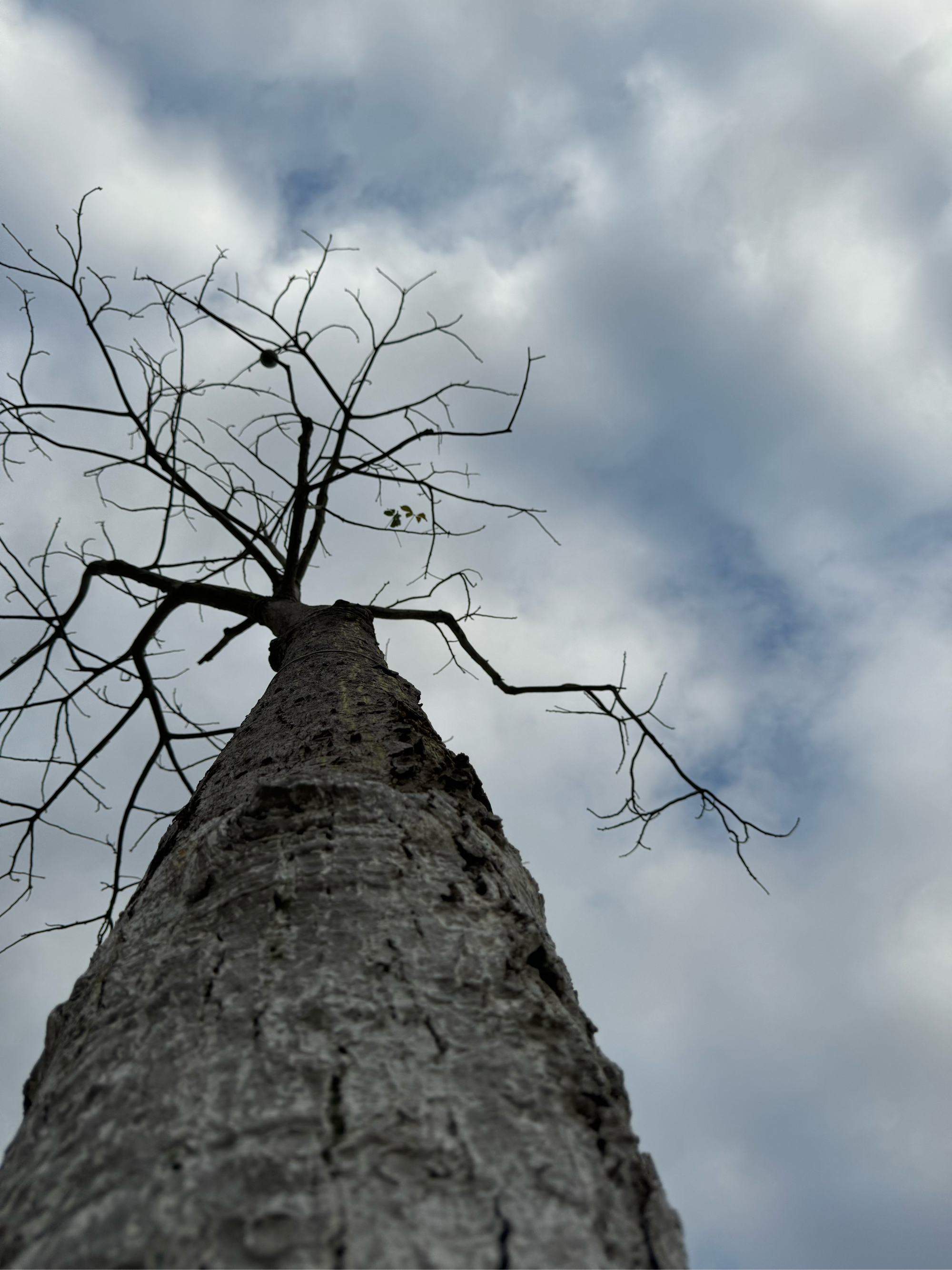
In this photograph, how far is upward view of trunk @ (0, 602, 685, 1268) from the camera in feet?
2.38

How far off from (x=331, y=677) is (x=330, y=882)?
113 centimetres

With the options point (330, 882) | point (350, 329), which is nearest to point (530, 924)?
point (330, 882)

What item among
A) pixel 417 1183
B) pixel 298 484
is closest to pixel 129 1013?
pixel 417 1183

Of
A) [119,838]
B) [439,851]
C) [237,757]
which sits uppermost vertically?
[119,838]

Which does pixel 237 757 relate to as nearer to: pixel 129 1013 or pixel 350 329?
pixel 129 1013

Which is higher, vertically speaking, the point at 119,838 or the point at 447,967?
the point at 119,838

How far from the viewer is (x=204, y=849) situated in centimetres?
138

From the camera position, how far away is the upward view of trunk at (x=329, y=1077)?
726 mm

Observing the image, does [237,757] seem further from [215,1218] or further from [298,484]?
[298,484]

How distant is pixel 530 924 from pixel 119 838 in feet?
8.03

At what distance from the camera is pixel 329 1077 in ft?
2.88

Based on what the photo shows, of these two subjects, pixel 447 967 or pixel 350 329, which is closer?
pixel 447 967

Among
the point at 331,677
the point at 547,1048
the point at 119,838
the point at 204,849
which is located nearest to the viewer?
the point at 547,1048

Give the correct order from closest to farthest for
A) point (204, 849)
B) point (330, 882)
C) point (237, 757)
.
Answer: point (330, 882), point (204, 849), point (237, 757)
